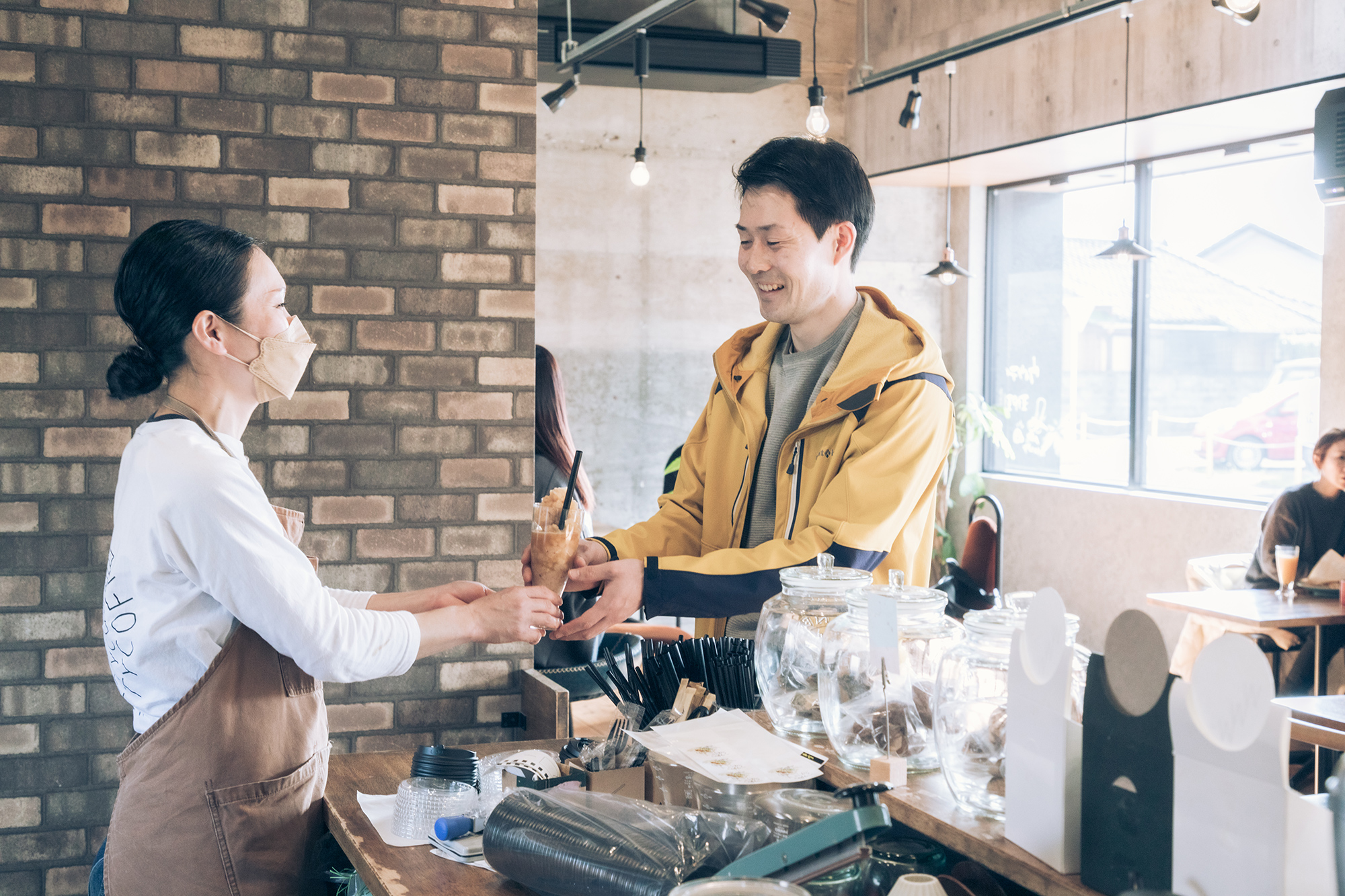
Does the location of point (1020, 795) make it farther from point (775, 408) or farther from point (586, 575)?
point (775, 408)

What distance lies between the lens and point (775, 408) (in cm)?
222

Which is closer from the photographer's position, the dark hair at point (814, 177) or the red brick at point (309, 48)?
the dark hair at point (814, 177)

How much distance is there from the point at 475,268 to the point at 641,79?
11.7 feet

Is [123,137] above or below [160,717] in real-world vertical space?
above

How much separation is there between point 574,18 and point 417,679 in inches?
186

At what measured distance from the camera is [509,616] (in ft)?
6.05

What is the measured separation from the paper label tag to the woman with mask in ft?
2.46

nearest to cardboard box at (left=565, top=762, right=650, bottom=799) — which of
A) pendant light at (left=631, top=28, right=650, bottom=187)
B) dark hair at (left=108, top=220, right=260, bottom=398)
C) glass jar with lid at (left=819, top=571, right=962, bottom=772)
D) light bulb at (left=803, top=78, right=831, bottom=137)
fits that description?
glass jar with lid at (left=819, top=571, right=962, bottom=772)

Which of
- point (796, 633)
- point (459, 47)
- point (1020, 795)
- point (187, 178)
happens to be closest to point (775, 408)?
point (796, 633)

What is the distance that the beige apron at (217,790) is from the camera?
1572 mm

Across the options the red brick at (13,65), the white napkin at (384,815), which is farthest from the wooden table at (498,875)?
the red brick at (13,65)

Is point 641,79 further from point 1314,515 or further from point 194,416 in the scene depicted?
point 194,416

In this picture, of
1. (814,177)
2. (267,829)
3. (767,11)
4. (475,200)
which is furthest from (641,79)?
(267,829)

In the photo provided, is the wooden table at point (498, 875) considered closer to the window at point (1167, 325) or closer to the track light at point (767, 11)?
the track light at point (767, 11)
